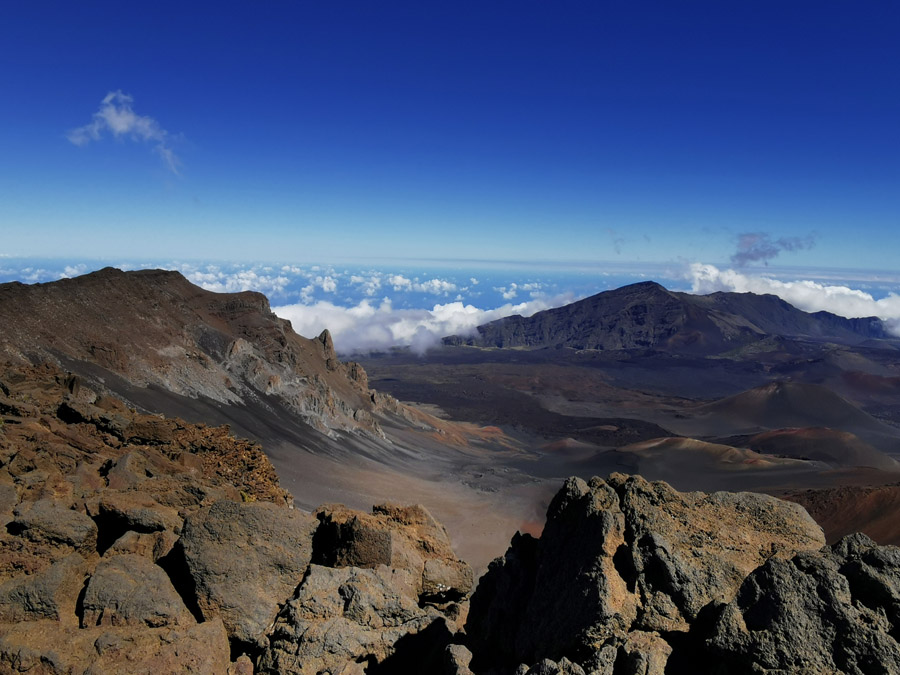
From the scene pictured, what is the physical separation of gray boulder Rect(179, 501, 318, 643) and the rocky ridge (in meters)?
0.03

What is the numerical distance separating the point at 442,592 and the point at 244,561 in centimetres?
382

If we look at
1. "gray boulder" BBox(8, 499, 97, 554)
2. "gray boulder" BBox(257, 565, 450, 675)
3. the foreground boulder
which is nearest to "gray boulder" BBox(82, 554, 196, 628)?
"gray boulder" BBox(8, 499, 97, 554)

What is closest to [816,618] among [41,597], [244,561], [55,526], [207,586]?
[244,561]

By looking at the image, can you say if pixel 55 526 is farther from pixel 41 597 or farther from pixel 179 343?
pixel 179 343

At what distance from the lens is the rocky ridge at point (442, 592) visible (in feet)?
18.3

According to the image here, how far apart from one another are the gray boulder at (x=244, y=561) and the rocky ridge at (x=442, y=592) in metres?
0.03

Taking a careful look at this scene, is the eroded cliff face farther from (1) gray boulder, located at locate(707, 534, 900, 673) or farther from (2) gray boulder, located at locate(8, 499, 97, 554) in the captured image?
(1) gray boulder, located at locate(707, 534, 900, 673)

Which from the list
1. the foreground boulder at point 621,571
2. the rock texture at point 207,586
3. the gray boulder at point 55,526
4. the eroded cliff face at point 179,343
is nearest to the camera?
the foreground boulder at point 621,571

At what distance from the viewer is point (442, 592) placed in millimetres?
10203

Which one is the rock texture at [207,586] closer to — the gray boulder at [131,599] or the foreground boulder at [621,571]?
the gray boulder at [131,599]

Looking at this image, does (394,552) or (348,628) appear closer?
(348,628)

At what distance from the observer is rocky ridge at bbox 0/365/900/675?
18.3ft

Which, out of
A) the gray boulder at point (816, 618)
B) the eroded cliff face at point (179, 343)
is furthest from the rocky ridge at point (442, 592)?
the eroded cliff face at point (179, 343)

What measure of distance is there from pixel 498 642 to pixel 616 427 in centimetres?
9018
